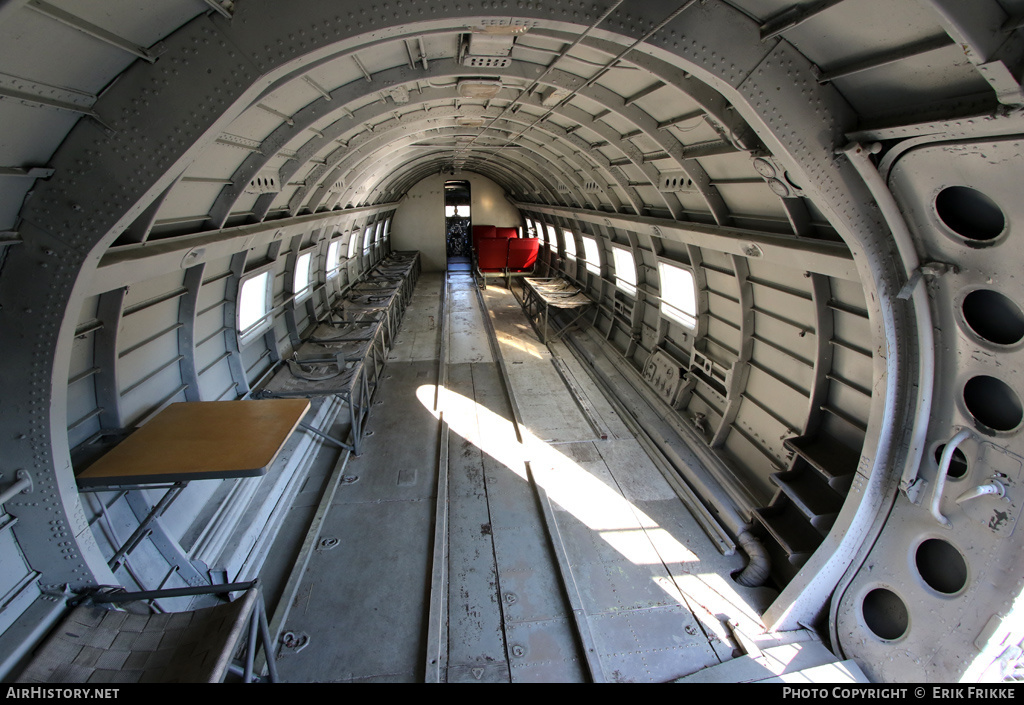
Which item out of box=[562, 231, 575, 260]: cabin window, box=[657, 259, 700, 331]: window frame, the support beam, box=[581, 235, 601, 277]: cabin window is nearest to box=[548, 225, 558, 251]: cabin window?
box=[562, 231, 575, 260]: cabin window

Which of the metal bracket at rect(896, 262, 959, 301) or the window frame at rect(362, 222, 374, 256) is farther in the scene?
the window frame at rect(362, 222, 374, 256)

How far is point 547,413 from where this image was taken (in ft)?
29.8

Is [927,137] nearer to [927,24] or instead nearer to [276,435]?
[927,24]

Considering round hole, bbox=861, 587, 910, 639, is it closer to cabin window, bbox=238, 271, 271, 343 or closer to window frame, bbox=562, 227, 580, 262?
cabin window, bbox=238, 271, 271, 343

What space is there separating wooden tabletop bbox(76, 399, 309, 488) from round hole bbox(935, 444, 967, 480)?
532 cm

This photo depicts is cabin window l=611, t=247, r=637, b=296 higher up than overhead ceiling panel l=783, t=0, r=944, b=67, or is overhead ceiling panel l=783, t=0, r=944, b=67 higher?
overhead ceiling panel l=783, t=0, r=944, b=67

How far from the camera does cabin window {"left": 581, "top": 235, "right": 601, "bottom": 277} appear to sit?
525 inches

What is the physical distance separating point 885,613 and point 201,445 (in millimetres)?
6197

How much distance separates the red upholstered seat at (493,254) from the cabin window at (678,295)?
8878 mm

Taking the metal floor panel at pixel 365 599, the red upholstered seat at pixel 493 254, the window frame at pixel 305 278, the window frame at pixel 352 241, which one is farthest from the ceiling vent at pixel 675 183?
the red upholstered seat at pixel 493 254

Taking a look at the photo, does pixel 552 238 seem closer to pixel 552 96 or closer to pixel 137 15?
pixel 552 96

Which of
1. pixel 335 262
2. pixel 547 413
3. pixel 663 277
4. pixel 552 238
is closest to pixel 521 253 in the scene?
pixel 552 238

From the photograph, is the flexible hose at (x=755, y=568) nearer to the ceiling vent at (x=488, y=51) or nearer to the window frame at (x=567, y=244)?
the ceiling vent at (x=488, y=51)

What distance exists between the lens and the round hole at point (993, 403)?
336 cm
